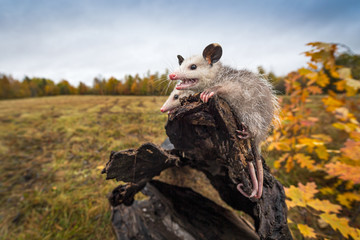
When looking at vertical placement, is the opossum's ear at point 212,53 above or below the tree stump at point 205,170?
above

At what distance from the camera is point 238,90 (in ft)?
4.49

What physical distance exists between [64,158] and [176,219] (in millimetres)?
3584

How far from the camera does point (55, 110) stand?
6438 millimetres

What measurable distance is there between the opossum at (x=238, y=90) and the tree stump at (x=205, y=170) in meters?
0.10

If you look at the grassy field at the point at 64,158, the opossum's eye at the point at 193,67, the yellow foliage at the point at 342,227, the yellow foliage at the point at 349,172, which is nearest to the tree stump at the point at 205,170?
the opossum's eye at the point at 193,67

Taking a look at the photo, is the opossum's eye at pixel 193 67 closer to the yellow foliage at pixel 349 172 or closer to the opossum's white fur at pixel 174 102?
the opossum's white fur at pixel 174 102

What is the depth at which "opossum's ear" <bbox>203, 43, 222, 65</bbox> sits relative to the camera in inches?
59.0

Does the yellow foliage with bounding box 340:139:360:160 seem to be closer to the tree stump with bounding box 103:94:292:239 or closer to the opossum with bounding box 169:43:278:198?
the tree stump with bounding box 103:94:292:239

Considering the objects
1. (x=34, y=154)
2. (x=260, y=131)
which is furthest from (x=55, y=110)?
(x=260, y=131)

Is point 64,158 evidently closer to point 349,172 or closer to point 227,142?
point 227,142

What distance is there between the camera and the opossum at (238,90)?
1348 mm

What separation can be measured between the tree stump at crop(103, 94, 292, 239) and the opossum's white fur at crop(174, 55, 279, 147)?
130 mm

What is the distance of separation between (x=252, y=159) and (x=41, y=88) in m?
10.7

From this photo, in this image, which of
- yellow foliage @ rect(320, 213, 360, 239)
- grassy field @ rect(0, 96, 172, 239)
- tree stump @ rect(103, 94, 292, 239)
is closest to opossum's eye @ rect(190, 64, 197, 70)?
tree stump @ rect(103, 94, 292, 239)
